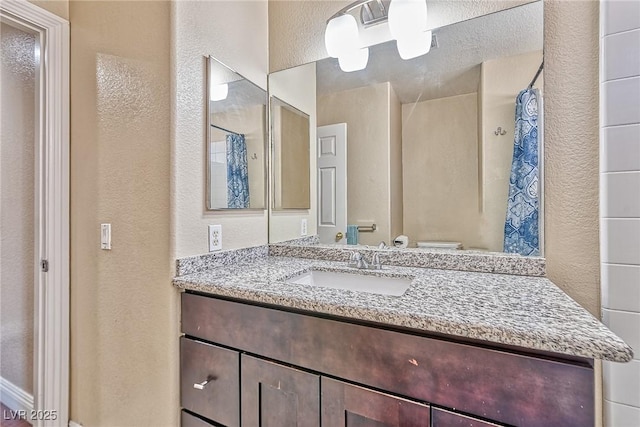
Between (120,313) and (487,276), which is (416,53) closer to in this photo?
(487,276)

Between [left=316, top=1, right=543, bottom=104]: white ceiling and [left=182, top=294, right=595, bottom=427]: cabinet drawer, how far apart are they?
106 cm

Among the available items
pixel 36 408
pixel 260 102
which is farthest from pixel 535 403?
pixel 36 408

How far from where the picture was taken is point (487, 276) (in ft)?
3.78

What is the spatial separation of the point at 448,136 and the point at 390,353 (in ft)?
3.13

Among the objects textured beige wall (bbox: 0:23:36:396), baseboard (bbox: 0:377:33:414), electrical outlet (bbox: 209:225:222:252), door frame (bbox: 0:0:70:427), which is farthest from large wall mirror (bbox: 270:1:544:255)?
baseboard (bbox: 0:377:33:414)

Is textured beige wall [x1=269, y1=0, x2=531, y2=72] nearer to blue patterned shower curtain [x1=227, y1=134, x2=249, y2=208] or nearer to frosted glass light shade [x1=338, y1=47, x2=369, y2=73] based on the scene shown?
frosted glass light shade [x1=338, y1=47, x2=369, y2=73]

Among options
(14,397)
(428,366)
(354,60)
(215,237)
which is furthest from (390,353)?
(14,397)

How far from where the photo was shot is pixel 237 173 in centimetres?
144

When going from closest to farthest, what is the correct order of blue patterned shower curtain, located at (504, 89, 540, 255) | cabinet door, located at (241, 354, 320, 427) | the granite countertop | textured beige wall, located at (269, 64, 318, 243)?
the granite countertop → cabinet door, located at (241, 354, 320, 427) → blue patterned shower curtain, located at (504, 89, 540, 255) → textured beige wall, located at (269, 64, 318, 243)

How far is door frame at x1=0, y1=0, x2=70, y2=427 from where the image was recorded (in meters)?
1.42

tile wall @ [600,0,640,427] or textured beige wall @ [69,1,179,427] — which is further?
textured beige wall @ [69,1,179,427]

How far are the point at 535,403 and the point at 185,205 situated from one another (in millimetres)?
1191

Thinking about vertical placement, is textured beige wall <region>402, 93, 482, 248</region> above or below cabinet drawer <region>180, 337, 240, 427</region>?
above

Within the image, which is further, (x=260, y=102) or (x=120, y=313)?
(x=260, y=102)
